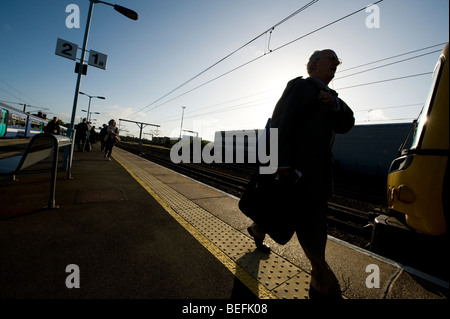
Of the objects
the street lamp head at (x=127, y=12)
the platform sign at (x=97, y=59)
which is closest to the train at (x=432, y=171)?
the street lamp head at (x=127, y=12)

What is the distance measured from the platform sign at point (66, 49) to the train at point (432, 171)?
330 inches

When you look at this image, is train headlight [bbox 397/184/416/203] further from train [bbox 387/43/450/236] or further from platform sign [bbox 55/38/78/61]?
platform sign [bbox 55/38/78/61]

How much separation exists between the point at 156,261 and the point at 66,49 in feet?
24.4

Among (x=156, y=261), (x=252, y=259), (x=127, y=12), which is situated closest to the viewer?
(x=156, y=261)

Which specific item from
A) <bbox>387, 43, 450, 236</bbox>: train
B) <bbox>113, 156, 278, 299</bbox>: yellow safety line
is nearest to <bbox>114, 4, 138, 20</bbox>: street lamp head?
<bbox>113, 156, 278, 299</bbox>: yellow safety line

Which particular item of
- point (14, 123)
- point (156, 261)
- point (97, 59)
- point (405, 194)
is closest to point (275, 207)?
point (405, 194)

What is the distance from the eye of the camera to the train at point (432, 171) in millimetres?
1548

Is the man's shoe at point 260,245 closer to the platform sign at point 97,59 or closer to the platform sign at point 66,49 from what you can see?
the platform sign at point 97,59

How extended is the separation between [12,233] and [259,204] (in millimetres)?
2827

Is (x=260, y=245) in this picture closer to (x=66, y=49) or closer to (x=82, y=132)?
(x=66, y=49)

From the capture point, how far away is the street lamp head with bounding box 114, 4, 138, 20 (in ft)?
21.5

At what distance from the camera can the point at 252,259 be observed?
221 centimetres
